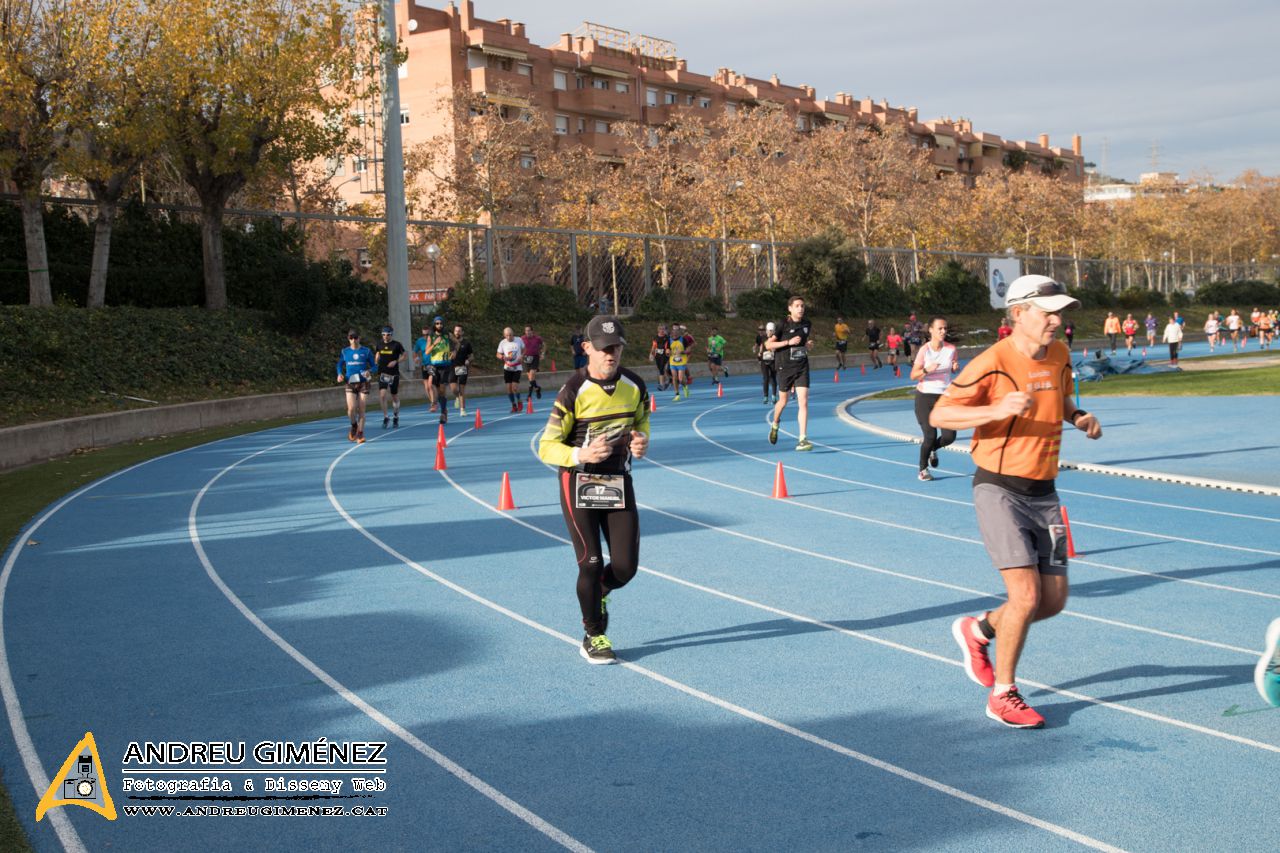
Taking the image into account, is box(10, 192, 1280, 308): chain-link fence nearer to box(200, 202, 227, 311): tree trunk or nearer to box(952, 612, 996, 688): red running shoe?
box(200, 202, 227, 311): tree trunk

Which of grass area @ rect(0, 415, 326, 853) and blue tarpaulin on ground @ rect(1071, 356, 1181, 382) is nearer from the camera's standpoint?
grass area @ rect(0, 415, 326, 853)

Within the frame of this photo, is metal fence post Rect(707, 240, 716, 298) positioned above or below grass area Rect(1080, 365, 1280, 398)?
above

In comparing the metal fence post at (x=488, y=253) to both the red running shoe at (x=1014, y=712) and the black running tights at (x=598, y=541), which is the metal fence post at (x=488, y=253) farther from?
the red running shoe at (x=1014, y=712)

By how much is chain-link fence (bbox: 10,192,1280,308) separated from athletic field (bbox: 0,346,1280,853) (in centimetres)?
2325

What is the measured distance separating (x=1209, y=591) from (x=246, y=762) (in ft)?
21.4

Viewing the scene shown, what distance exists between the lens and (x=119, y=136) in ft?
82.7

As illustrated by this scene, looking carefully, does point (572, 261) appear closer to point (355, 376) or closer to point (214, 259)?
point (214, 259)

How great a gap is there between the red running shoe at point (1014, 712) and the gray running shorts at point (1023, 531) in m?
0.65

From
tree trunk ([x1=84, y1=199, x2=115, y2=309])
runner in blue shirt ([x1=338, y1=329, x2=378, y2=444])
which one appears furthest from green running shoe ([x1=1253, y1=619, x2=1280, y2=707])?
tree trunk ([x1=84, y1=199, x2=115, y2=309])

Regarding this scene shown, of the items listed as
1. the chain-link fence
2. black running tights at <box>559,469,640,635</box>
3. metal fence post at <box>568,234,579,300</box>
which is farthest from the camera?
metal fence post at <box>568,234,579,300</box>

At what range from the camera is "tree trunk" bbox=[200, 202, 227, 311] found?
99.8 feet

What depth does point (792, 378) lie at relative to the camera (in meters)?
16.8

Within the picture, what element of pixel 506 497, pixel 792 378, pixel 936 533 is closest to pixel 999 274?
pixel 792 378

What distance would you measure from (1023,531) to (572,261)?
37.9 meters
